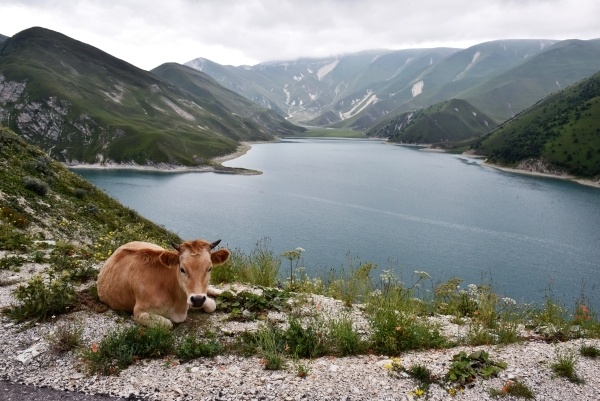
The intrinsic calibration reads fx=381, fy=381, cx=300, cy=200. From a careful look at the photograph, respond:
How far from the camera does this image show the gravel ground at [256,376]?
669cm

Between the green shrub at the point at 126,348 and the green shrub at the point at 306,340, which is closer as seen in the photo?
the green shrub at the point at 126,348

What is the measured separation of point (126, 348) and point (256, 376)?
2658 millimetres

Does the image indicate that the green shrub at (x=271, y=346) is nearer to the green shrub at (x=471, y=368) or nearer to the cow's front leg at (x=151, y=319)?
the cow's front leg at (x=151, y=319)

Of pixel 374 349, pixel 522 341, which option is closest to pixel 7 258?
pixel 374 349

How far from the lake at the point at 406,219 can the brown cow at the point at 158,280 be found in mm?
19397

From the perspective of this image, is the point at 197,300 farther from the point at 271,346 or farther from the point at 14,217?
the point at 14,217

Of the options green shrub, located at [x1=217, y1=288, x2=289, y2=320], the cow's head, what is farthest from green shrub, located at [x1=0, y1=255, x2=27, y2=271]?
the cow's head

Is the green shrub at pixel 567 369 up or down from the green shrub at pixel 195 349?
up

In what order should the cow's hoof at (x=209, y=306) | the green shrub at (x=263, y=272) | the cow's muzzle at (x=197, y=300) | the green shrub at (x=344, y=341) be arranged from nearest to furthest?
the cow's muzzle at (x=197, y=300) → the green shrub at (x=344, y=341) → the cow's hoof at (x=209, y=306) → the green shrub at (x=263, y=272)

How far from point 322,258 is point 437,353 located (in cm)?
5203

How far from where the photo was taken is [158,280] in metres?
8.76

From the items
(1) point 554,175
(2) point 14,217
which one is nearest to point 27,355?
(2) point 14,217

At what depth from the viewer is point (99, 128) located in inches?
7633

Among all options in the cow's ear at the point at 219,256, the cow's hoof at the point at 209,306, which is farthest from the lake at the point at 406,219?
the cow's ear at the point at 219,256
